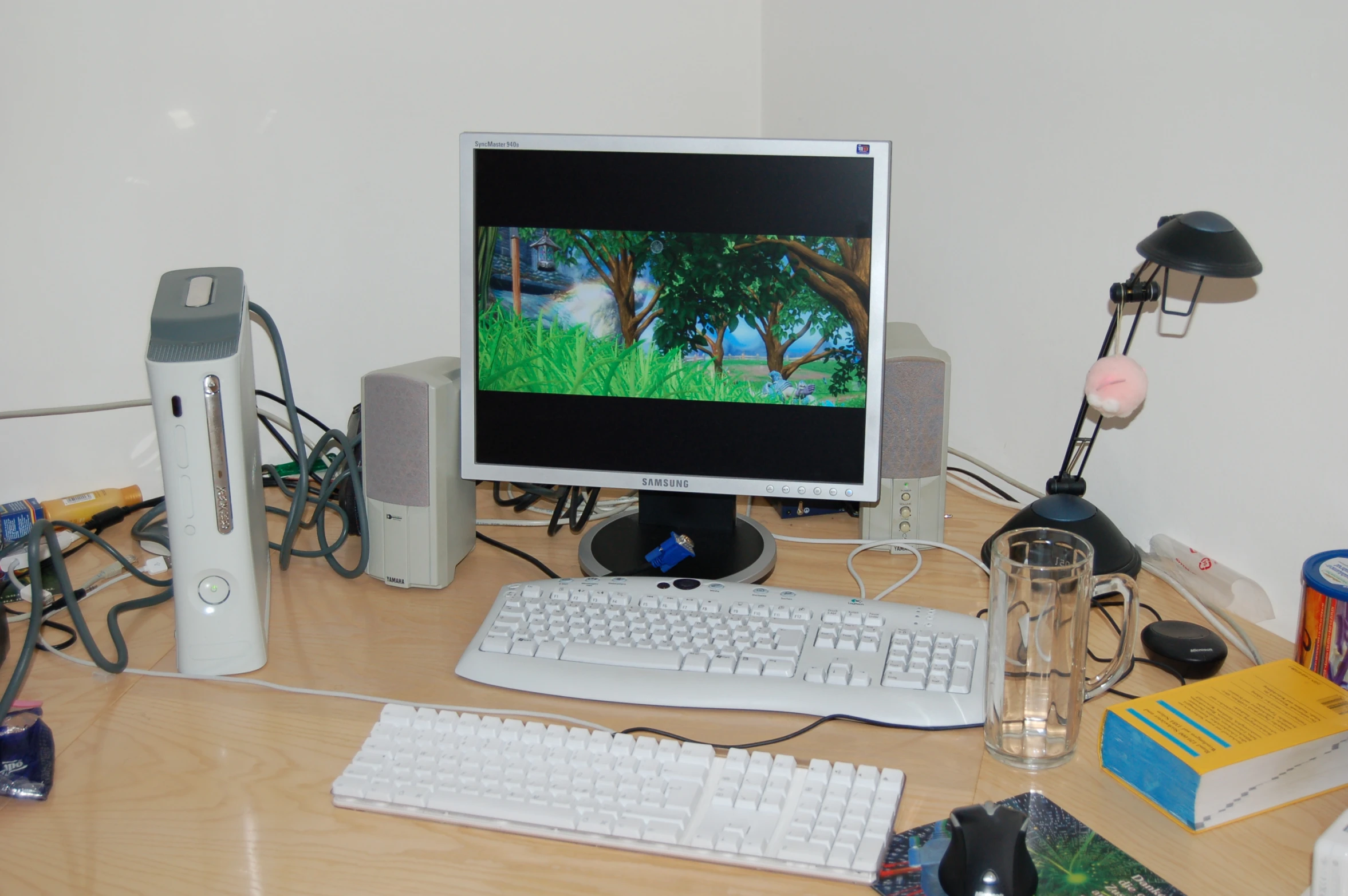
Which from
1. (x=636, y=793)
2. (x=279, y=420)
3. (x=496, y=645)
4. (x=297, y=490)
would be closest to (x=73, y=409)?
(x=279, y=420)

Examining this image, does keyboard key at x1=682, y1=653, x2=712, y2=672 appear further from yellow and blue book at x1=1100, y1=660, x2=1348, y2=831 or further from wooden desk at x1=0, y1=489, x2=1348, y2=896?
yellow and blue book at x1=1100, y1=660, x2=1348, y2=831

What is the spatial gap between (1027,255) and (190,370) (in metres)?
0.91

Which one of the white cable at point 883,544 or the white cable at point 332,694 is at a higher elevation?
the white cable at point 883,544

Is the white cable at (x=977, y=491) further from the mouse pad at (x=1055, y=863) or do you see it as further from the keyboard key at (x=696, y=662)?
the mouse pad at (x=1055, y=863)

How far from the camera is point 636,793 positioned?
76cm

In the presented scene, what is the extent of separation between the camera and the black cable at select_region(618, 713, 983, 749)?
856 mm

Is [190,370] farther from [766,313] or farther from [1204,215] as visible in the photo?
[1204,215]

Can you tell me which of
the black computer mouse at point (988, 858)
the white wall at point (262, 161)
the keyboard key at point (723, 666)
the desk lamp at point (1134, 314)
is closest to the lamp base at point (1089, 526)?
the desk lamp at point (1134, 314)

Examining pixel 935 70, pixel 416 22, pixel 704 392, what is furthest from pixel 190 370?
pixel 935 70

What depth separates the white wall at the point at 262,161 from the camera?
1260 mm

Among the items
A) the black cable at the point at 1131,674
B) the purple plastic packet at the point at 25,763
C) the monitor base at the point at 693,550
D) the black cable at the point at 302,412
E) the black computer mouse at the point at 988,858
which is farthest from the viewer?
the black cable at the point at 302,412

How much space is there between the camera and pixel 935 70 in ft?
4.35

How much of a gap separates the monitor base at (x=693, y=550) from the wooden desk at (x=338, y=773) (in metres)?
0.08

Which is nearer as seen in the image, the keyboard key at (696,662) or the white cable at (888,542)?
the keyboard key at (696,662)
